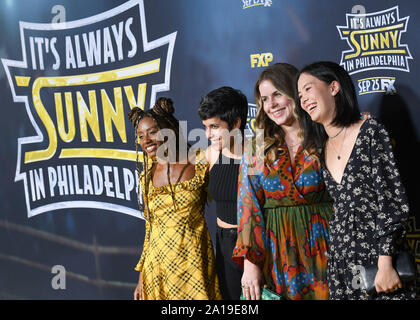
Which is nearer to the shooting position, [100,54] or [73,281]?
[100,54]

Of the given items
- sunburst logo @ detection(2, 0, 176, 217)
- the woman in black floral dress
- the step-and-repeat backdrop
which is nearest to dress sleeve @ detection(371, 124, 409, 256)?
the woman in black floral dress

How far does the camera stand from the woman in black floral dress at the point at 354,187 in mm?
1806

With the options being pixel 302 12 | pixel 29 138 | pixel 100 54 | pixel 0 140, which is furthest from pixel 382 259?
pixel 0 140

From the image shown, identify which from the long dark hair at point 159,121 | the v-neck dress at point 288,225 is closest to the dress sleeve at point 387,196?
the v-neck dress at point 288,225

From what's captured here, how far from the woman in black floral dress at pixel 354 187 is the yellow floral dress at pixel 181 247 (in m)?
0.79

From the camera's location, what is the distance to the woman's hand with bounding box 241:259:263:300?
6.78ft

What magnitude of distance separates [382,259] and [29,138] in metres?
3.44

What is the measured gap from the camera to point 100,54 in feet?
12.7

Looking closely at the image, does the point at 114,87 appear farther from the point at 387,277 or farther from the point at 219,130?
the point at 387,277

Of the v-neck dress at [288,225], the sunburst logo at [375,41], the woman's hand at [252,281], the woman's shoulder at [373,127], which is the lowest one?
the woman's hand at [252,281]

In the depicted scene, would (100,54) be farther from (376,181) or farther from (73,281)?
(376,181)

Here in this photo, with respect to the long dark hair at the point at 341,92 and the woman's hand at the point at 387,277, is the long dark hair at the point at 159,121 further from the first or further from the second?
the woman's hand at the point at 387,277

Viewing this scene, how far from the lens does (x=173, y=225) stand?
256cm

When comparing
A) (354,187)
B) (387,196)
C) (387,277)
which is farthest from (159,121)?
(387,277)
